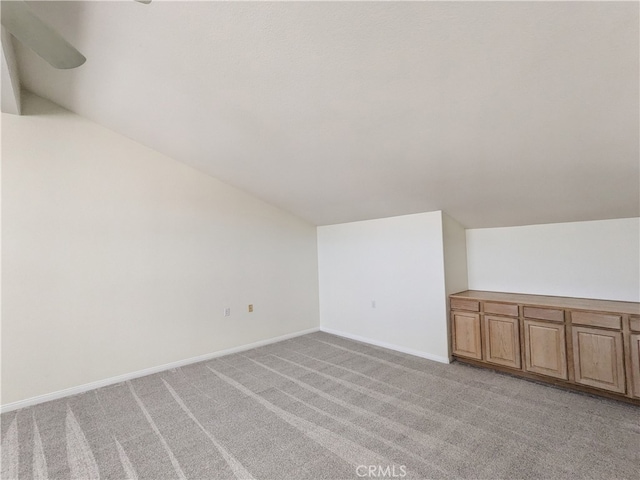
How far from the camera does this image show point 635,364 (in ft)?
7.62

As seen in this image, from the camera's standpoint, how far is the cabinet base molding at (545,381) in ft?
7.94

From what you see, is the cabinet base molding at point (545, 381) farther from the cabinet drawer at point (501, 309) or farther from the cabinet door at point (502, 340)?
the cabinet drawer at point (501, 309)

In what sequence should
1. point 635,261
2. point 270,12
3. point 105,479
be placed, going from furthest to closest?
point 635,261, point 105,479, point 270,12

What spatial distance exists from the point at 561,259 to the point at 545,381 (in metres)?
1.31

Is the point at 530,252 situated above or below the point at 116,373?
above

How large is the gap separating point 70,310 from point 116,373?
80 centimetres

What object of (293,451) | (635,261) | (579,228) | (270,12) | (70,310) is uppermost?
(270,12)

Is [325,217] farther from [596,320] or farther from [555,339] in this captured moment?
[596,320]

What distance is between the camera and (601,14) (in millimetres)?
1232

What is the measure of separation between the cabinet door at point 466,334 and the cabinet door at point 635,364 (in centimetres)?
114

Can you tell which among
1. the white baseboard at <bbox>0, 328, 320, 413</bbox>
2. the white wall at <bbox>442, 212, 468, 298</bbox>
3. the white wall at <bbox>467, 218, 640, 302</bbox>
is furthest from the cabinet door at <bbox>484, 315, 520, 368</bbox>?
the white baseboard at <bbox>0, 328, 320, 413</bbox>

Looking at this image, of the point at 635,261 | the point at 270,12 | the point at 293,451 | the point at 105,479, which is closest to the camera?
the point at 270,12

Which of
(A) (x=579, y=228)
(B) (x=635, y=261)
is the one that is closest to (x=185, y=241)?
(A) (x=579, y=228)

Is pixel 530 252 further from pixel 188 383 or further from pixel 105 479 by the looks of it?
pixel 105 479
